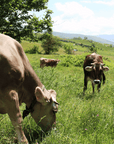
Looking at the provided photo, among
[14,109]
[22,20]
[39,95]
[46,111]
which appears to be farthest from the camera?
[22,20]

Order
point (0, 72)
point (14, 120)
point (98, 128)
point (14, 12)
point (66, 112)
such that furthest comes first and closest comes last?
point (14, 12), point (66, 112), point (98, 128), point (14, 120), point (0, 72)

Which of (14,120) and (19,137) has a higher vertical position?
(14,120)

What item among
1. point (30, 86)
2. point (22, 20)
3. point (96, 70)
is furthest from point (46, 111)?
point (22, 20)

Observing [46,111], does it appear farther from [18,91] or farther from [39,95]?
[18,91]

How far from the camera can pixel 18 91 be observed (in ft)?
8.34

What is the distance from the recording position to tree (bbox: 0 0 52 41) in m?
9.57

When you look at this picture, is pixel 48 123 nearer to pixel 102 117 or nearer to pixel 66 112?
pixel 66 112

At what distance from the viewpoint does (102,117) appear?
359cm

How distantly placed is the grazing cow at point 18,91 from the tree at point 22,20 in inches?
306

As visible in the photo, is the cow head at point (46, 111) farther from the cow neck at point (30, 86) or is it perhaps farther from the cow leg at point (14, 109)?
the cow leg at point (14, 109)

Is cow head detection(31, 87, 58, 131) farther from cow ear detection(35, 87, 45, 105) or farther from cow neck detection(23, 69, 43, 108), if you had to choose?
cow neck detection(23, 69, 43, 108)

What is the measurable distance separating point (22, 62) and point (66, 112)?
6.19 feet

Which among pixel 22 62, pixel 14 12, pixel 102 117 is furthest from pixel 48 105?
pixel 14 12

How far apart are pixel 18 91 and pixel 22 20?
9643 mm
